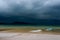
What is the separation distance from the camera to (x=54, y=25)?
1025 inches
